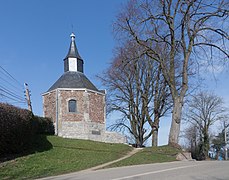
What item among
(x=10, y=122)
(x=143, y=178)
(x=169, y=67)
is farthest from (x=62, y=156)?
(x=169, y=67)

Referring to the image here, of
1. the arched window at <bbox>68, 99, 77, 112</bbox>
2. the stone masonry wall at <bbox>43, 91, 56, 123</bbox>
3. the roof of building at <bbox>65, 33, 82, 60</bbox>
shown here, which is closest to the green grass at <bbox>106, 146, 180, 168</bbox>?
the arched window at <bbox>68, 99, 77, 112</bbox>

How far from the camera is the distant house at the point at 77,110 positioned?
31.4 m

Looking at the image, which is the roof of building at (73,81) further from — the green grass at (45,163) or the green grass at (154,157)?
the green grass at (154,157)

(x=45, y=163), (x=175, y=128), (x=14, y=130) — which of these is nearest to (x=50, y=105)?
(x=175, y=128)

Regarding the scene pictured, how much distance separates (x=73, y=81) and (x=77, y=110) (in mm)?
4350

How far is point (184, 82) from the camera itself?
1947 cm

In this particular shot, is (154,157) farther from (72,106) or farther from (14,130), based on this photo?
(72,106)

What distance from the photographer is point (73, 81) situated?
34.5 metres

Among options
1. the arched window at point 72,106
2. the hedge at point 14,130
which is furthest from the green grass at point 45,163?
the arched window at point 72,106

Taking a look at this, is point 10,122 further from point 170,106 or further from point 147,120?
point 170,106

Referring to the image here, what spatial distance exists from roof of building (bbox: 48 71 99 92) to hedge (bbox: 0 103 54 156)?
16.3 m

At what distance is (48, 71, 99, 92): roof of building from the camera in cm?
→ 3359

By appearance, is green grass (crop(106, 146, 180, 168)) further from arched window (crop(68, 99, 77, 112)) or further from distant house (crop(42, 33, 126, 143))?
arched window (crop(68, 99, 77, 112))

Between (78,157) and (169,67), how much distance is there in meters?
10.7
